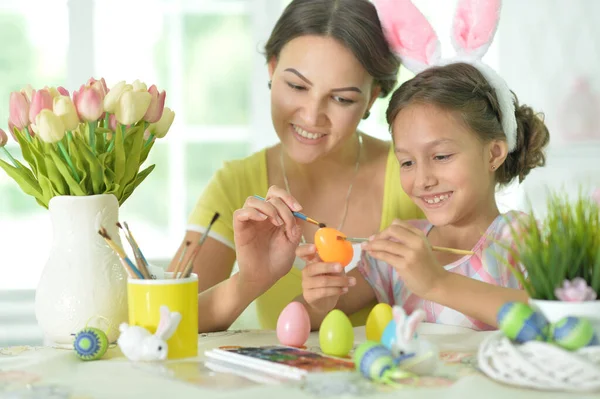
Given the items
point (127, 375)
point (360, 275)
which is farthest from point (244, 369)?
point (360, 275)

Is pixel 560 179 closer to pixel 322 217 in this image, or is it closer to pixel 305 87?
pixel 322 217

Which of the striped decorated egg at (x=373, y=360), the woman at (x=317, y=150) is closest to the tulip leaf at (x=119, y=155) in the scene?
the woman at (x=317, y=150)

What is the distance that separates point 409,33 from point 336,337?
0.88 meters

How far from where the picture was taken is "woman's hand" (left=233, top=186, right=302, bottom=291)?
1.41m

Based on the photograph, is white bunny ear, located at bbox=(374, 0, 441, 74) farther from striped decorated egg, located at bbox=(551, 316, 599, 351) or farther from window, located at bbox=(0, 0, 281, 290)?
window, located at bbox=(0, 0, 281, 290)

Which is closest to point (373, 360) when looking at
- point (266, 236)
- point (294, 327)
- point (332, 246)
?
point (294, 327)

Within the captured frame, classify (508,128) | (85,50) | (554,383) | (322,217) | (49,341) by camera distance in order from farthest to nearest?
(85,50), (322,217), (508,128), (49,341), (554,383)

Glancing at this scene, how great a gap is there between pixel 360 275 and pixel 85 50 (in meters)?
2.45

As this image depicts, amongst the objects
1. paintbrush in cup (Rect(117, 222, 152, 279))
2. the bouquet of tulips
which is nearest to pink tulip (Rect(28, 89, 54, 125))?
the bouquet of tulips

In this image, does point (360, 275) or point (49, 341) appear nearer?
point (49, 341)

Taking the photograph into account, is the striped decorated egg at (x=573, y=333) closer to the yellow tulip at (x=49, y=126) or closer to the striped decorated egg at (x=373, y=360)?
the striped decorated egg at (x=373, y=360)

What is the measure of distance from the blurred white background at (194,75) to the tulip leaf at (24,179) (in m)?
2.60

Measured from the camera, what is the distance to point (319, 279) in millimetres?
1477

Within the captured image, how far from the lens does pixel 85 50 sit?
3840 millimetres
